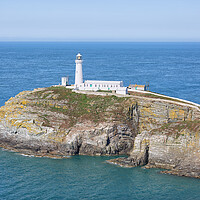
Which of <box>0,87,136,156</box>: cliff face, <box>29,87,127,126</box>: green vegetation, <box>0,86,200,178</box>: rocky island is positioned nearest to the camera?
<box>0,86,200,178</box>: rocky island

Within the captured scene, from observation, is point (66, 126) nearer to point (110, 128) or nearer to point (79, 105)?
point (79, 105)

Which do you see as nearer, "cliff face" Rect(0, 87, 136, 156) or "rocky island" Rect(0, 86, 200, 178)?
"rocky island" Rect(0, 86, 200, 178)

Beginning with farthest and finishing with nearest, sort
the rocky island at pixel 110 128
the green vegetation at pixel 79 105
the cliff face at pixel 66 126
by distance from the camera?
the green vegetation at pixel 79 105 < the cliff face at pixel 66 126 < the rocky island at pixel 110 128

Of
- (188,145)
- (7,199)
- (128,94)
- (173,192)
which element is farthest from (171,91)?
(7,199)

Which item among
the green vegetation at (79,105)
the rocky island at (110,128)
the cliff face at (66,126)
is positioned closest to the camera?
the rocky island at (110,128)

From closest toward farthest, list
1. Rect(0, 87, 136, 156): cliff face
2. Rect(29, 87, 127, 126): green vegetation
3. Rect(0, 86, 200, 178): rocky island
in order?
Rect(0, 86, 200, 178): rocky island, Rect(0, 87, 136, 156): cliff face, Rect(29, 87, 127, 126): green vegetation

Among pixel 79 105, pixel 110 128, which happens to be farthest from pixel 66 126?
pixel 110 128

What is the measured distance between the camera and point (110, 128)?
61156mm

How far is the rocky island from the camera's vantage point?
2202 inches

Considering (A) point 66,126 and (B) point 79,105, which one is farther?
(B) point 79,105

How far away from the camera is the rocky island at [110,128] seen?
5594cm

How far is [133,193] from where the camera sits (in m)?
48.0

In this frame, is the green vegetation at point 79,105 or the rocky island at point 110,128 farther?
the green vegetation at point 79,105

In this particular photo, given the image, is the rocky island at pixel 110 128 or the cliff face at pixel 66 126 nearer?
the rocky island at pixel 110 128
